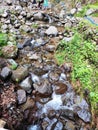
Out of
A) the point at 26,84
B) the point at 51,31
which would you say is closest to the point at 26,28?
the point at 51,31

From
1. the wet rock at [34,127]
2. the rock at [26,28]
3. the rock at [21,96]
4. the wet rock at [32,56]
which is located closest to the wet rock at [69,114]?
the wet rock at [34,127]

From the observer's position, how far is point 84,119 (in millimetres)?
5629

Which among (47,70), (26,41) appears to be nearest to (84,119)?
(47,70)

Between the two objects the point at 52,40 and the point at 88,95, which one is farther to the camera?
the point at 52,40

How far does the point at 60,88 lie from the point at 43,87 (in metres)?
0.56

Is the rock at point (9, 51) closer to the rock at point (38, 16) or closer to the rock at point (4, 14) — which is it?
the rock at point (4, 14)

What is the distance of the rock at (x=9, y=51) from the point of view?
25.8ft

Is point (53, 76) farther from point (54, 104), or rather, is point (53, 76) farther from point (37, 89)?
point (54, 104)

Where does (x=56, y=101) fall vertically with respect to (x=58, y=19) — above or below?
above

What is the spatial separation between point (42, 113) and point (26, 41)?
4122 millimetres

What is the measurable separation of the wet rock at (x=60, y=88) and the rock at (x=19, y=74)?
3.41 ft

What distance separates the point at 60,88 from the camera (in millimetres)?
6691

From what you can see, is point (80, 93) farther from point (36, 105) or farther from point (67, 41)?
point (67, 41)

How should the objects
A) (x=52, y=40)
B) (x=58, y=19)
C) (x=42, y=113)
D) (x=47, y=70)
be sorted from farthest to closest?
(x=58, y=19) < (x=52, y=40) < (x=47, y=70) < (x=42, y=113)
